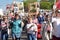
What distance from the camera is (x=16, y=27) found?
700cm

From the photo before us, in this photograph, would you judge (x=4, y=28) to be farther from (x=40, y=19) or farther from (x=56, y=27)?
(x=56, y=27)

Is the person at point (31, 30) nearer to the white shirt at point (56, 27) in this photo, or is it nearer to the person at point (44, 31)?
the person at point (44, 31)

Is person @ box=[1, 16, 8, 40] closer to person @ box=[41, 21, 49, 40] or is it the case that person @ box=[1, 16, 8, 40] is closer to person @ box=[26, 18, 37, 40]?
person @ box=[26, 18, 37, 40]

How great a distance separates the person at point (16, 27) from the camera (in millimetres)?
6947

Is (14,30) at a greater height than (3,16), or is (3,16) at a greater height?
(3,16)

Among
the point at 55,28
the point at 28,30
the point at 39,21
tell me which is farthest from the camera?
the point at 39,21

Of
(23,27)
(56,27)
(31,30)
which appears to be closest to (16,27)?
(23,27)

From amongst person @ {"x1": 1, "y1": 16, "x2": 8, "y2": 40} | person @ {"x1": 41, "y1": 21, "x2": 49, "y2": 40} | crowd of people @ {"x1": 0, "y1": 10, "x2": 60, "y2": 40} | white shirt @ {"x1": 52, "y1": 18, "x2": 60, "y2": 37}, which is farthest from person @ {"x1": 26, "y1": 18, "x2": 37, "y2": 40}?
white shirt @ {"x1": 52, "y1": 18, "x2": 60, "y2": 37}

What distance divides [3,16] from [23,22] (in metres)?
0.70

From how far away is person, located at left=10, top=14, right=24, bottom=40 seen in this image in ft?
22.8

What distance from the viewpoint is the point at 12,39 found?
7191 millimetres

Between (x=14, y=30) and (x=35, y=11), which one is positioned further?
(x=35, y=11)

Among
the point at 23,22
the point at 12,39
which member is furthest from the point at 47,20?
the point at 12,39

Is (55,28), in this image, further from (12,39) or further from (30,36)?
(12,39)
